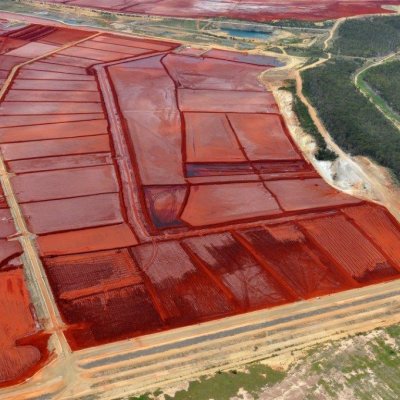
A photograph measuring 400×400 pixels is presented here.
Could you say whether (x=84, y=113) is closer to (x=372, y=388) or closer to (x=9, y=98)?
(x=9, y=98)

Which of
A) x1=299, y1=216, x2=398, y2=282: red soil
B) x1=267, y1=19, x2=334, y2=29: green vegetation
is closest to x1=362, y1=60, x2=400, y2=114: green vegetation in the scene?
x1=267, y1=19, x2=334, y2=29: green vegetation

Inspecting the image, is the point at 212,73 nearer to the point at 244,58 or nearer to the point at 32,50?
the point at 244,58

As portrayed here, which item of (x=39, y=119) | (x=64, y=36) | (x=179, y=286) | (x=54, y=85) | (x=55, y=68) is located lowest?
(x=179, y=286)

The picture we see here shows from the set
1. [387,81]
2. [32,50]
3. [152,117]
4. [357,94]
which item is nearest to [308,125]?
[357,94]

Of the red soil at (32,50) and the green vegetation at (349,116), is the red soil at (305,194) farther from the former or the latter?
the red soil at (32,50)

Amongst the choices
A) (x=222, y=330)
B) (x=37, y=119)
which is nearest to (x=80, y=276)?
(x=222, y=330)

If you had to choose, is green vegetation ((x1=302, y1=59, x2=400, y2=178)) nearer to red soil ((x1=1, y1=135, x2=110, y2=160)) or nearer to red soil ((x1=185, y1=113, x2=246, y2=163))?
red soil ((x1=185, y1=113, x2=246, y2=163))

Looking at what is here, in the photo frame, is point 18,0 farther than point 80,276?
Yes
